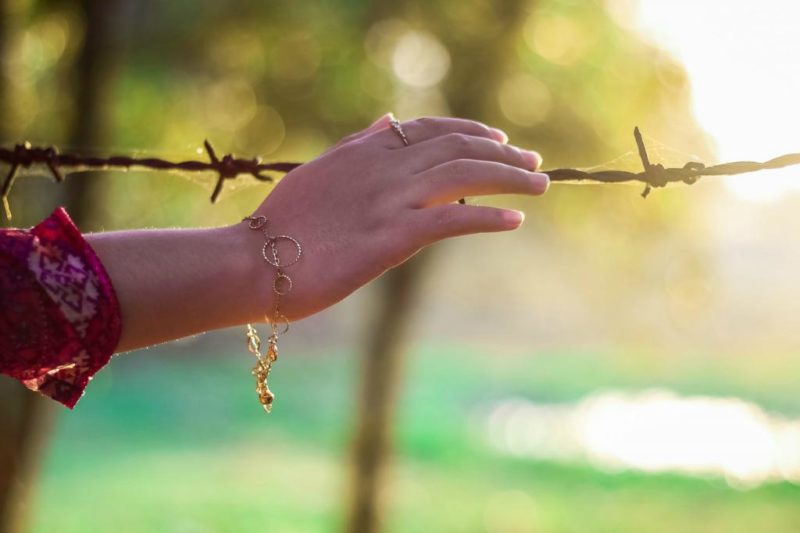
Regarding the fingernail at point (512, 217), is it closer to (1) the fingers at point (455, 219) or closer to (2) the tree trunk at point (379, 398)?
(1) the fingers at point (455, 219)

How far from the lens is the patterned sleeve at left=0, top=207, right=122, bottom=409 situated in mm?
1244

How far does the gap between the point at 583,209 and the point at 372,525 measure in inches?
150

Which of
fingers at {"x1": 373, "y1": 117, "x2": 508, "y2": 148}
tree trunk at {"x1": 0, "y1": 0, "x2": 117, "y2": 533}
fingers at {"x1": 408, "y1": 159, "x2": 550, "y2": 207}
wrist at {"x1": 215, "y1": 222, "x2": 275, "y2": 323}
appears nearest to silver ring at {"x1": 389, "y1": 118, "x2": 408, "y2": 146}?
fingers at {"x1": 373, "y1": 117, "x2": 508, "y2": 148}

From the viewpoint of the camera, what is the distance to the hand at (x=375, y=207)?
1.40 m

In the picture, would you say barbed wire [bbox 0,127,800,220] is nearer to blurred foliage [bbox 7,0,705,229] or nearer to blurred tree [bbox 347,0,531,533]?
blurred foliage [bbox 7,0,705,229]

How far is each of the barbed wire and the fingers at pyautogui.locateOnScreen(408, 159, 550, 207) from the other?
1.05 ft

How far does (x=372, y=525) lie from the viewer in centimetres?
868

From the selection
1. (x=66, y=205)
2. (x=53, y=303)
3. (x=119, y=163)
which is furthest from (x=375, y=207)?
(x=66, y=205)

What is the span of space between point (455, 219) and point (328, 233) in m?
0.21

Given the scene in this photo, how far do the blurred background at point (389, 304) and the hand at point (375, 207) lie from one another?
26.5 inches

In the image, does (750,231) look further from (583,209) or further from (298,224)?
(298,224)

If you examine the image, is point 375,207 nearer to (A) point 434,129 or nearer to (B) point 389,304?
(A) point 434,129

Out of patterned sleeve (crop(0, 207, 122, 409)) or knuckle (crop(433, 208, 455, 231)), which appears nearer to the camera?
patterned sleeve (crop(0, 207, 122, 409))

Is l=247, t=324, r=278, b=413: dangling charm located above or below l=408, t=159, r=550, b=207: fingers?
below
